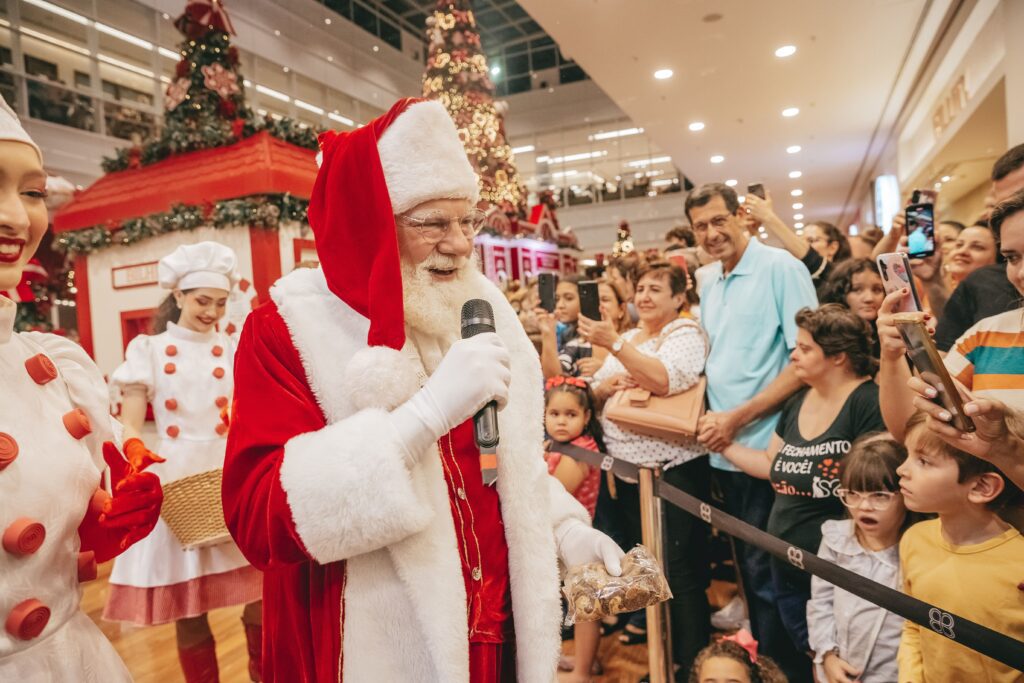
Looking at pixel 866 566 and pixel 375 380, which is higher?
pixel 375 380

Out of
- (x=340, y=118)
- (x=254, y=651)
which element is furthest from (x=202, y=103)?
(x=340, y=118)

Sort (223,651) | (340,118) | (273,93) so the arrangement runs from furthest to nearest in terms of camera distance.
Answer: (340,118) < (273,93) < (223,651)

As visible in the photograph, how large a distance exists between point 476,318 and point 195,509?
1585 mm

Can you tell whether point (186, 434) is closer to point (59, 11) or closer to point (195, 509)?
point (195, 509)

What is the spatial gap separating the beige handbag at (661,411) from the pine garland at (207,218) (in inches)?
116

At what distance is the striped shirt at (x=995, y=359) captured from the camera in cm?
154

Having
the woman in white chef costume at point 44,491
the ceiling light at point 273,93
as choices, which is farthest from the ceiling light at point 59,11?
the ceiling light at point 273,93

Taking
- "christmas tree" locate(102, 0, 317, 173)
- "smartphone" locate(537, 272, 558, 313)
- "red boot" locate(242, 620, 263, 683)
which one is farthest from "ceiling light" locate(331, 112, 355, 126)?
"red boot" locate(242, 620, 263, 683)

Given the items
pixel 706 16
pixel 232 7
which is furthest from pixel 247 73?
pixel 706 16

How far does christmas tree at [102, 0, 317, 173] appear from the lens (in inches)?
179

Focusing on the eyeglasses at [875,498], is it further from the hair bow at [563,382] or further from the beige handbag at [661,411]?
the hair bow at [563,382]

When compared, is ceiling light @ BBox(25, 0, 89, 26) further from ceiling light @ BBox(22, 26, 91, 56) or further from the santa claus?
the santa claus

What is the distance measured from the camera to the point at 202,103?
4.64m

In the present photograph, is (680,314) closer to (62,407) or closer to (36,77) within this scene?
(62,407)
